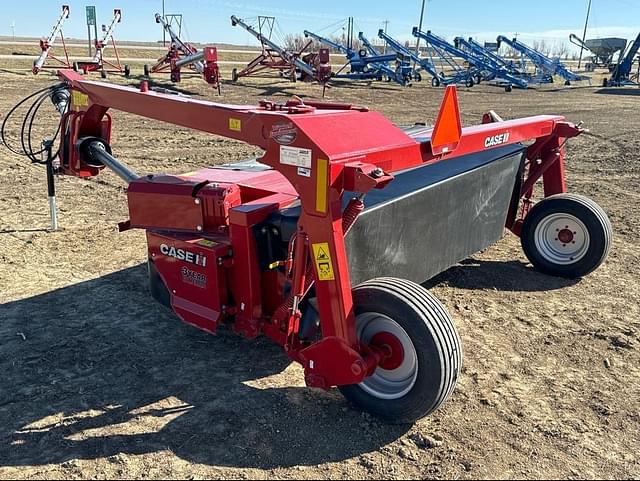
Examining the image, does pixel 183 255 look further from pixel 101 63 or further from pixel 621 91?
pixel 621 91

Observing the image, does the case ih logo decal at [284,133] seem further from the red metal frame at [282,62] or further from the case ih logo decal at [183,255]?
the red metal frame at [282,62]

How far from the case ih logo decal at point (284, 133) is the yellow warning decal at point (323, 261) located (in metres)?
0.49

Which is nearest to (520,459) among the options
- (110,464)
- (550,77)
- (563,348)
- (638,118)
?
(563,348)

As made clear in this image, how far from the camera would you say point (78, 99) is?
463cm

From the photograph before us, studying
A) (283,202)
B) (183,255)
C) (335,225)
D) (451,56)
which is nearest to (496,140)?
(283,202)

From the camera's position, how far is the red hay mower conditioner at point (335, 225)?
9.21 ft

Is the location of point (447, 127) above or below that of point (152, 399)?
above

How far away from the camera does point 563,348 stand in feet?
12.8

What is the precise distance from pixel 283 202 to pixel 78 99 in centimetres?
212

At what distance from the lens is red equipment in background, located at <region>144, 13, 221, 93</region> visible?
17.6m

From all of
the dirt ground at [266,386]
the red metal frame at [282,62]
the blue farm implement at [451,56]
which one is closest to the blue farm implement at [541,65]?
the blue farm implement at [451,56]

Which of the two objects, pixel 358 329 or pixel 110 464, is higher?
pixel 358 329

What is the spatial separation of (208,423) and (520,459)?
1487 mm

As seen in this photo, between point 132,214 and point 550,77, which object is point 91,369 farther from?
point 550,77
